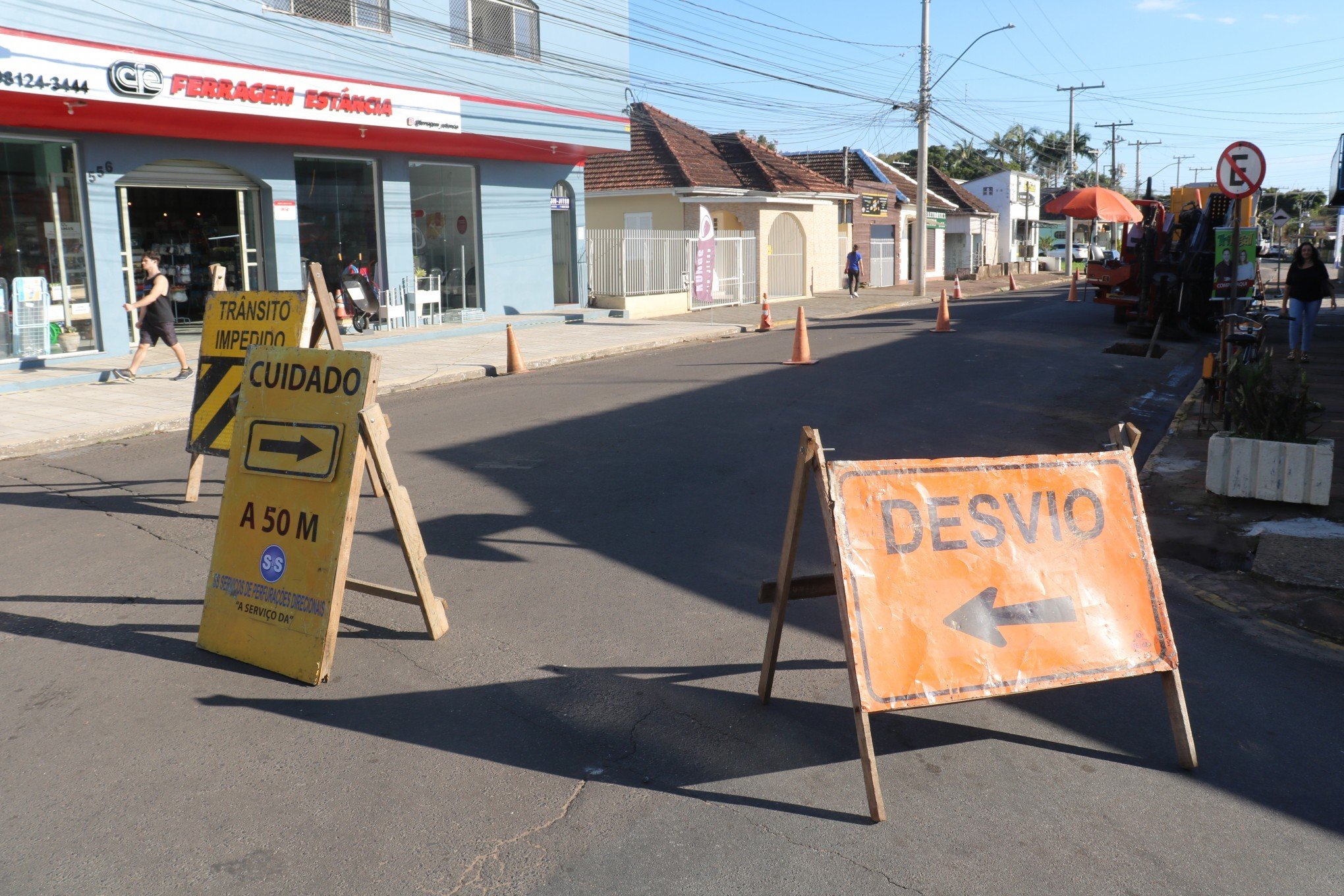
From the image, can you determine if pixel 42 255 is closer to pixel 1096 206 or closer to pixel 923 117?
pixel 1096 206

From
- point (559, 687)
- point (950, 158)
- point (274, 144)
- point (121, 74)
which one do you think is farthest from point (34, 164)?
point (950, 158)

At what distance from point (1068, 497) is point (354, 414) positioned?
10.2ft

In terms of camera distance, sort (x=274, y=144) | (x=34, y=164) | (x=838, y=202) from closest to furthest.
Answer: (x=34, y=164), (x=274, y=144), (x=838, y=202)

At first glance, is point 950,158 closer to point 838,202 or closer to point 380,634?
point 838,202

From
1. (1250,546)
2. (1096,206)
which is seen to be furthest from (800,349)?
(1096,206)

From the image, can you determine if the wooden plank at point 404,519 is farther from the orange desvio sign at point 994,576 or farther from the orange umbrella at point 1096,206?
the orange umbrella at point 1096,206

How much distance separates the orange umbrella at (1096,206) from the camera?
2361 cm

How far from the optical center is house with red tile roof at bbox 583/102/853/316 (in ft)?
99.9

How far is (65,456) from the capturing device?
1009cm

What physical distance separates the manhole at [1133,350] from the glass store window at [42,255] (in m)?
16.3

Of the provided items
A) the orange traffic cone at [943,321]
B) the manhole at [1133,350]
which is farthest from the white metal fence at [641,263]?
the manhole at [1133,350]

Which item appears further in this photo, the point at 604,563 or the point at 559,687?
the point at 604,563

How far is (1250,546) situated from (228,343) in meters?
7.29

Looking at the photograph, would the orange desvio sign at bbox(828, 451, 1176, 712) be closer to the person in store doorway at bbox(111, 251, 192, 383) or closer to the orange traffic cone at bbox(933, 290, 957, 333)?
the person in store doorway at bbox(111, 251, 192, 383)
